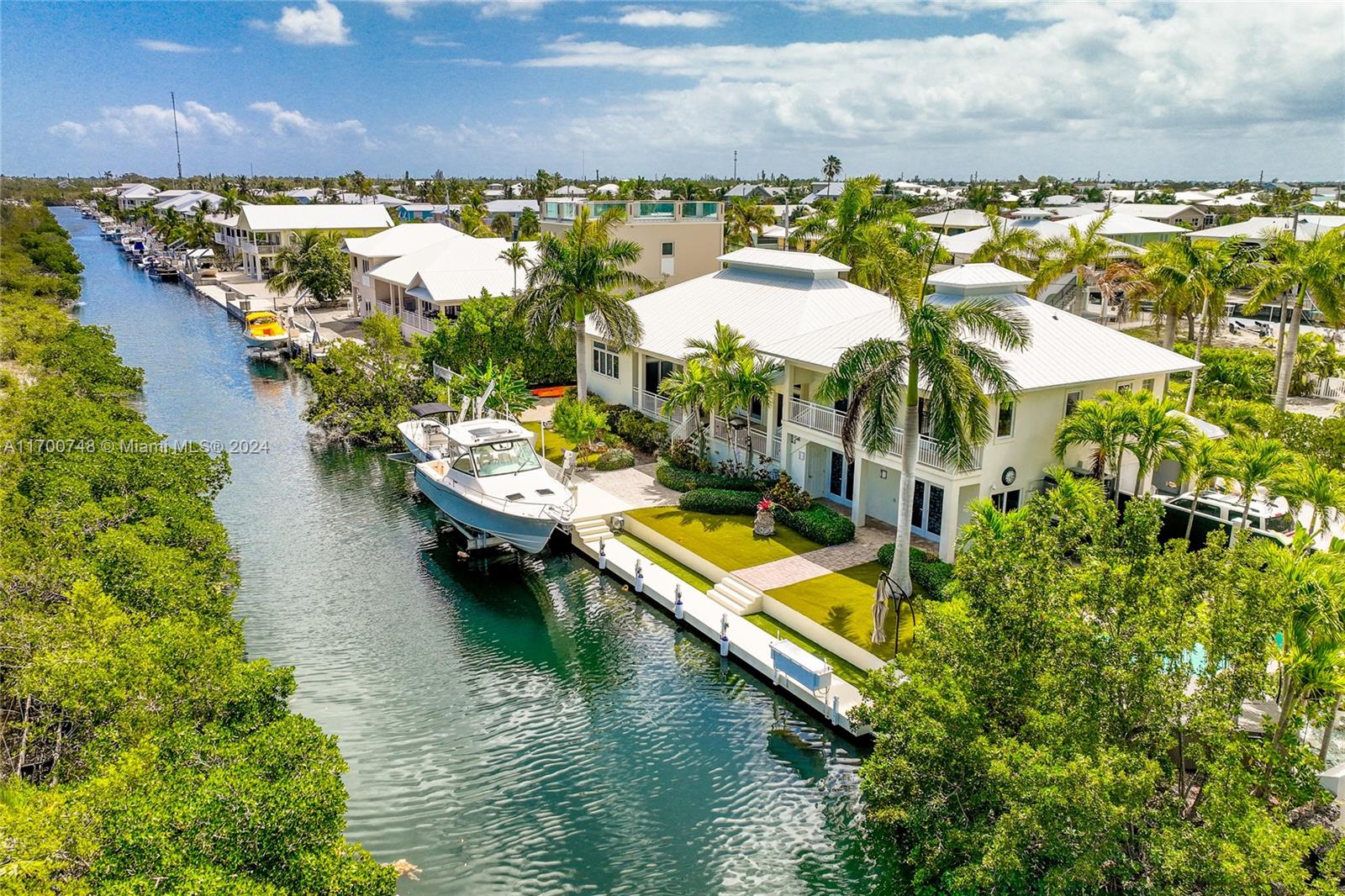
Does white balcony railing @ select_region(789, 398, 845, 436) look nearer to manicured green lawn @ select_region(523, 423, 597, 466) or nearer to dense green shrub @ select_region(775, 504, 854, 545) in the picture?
dense green shrub @ select_region(775, 504, 854, 545)

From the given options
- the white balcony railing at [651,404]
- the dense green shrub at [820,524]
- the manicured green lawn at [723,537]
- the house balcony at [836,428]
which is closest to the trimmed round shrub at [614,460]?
the white balcony railing at [651,404]

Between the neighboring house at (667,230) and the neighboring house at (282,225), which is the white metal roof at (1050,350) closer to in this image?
the neighboring house at (667,230)

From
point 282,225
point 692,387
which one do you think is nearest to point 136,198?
point 282,225

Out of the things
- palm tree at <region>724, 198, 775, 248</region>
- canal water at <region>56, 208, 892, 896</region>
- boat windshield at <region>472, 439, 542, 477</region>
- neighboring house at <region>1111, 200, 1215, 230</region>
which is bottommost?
canal water at <region>56, 208, 892, 896</region>

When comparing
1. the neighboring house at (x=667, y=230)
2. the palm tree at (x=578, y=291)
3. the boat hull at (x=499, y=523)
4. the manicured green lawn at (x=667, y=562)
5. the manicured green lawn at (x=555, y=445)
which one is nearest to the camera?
the manicured green lawn at (x=667, y=562)

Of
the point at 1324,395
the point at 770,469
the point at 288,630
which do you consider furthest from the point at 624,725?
the point at 1324,395

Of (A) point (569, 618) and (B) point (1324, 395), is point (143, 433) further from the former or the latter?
(B) point (1324, 395)

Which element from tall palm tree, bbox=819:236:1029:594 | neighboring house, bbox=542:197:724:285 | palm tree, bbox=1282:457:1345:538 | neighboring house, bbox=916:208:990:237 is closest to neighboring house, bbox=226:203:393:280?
neighboring house, bbox=542:197:724:285
